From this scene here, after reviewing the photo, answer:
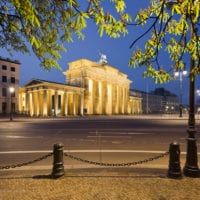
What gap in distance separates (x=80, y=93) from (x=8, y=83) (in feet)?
77.9

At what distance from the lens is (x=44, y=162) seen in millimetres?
8836

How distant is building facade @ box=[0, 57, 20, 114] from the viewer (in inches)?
2537

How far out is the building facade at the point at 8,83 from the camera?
64438 millimetres

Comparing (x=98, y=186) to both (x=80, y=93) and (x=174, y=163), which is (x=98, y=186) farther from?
(x=80, y=93)

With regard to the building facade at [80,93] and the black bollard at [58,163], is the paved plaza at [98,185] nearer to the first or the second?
the black bollard at [58,163]

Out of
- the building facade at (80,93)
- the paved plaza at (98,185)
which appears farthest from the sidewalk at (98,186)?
the building facade at (80,93)

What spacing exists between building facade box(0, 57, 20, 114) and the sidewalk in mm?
62700

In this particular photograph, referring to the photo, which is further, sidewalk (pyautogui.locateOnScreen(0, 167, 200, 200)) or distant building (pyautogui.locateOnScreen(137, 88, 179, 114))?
distant building (pyautogui.locateOnScreen(137, 88, 179, 114))

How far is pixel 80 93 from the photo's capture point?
71250 mm

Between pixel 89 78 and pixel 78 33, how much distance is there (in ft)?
231

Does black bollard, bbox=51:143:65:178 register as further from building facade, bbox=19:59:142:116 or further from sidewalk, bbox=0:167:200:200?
building facade, bbox=19:59:142:116

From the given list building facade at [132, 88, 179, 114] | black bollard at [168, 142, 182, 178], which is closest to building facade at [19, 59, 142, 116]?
building facade at [132, 88, 179, 114]

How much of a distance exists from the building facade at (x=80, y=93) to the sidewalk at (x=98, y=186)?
177 ft

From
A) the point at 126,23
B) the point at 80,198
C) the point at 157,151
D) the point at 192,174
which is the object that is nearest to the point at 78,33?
the point at 126,23
